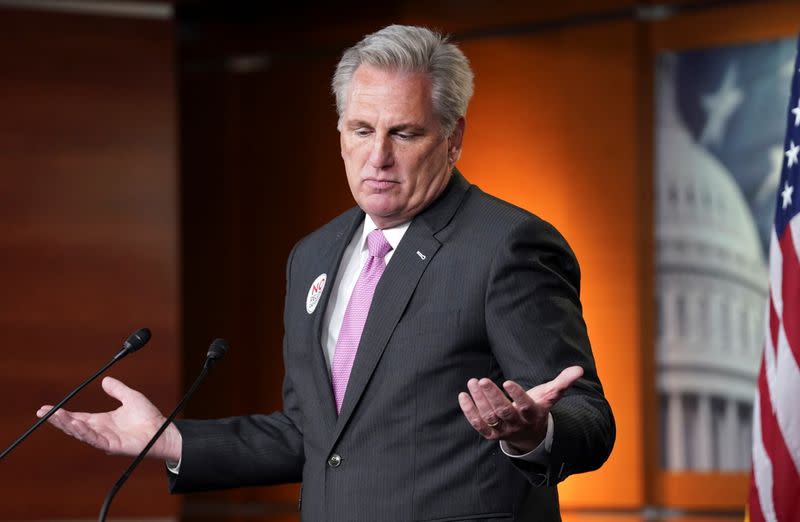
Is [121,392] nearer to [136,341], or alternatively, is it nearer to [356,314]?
[136,341]

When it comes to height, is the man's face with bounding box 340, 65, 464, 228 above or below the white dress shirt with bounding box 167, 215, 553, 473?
above

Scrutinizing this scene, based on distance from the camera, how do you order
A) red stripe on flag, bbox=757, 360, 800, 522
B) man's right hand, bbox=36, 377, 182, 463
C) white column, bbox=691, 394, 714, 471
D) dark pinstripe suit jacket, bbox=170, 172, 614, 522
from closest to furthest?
dark pinstripe suit jacket, bbox=170, 172, 614, 522, man's right hand, bbox=36, 377, 182, 463, red stripe on flag, bbox=757, 360, 800, 522, white column, bbox=691, 394, 714, 471

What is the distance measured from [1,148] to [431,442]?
11.6ft

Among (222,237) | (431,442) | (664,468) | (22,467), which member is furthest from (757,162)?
(22,467)

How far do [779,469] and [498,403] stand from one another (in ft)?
4.79

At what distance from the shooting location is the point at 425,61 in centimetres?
224

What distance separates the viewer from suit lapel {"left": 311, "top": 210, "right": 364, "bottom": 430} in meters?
2.19

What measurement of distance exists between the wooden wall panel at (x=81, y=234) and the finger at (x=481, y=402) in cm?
353

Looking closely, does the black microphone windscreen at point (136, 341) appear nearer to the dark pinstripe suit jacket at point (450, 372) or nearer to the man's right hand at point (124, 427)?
the man's right hand at point (124, 427)

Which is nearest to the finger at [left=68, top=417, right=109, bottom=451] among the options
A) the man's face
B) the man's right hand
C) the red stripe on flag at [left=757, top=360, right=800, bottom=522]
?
the man's right hand

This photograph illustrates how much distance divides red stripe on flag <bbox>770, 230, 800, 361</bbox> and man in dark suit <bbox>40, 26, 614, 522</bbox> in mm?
957

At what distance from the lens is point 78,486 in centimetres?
500

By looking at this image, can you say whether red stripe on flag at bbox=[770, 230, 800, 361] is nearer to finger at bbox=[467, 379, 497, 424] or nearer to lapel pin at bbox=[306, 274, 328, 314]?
lapel pin at bbox=[306, 274, 328, 314]

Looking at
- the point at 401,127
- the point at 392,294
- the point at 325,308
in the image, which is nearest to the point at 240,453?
the point at 325,308
